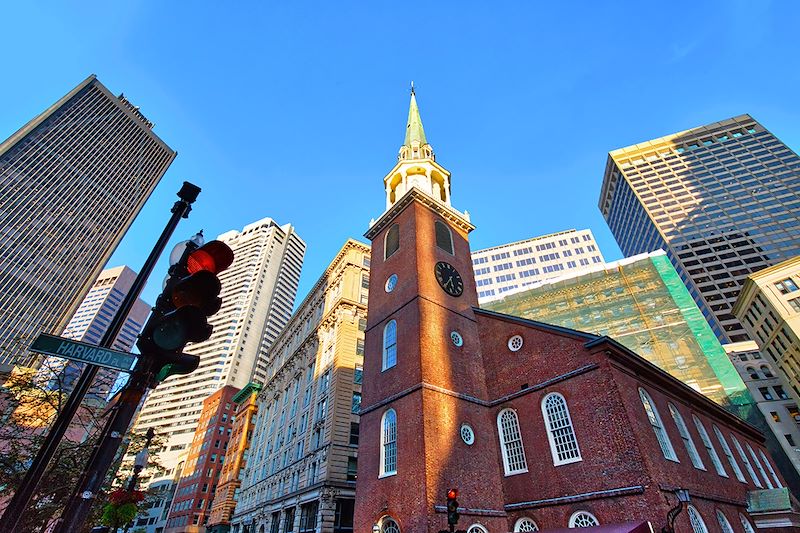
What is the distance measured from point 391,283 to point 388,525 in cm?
1297

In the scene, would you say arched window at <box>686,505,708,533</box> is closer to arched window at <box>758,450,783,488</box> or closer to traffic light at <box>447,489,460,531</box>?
traffic light at <box>447,489,460,531</box>

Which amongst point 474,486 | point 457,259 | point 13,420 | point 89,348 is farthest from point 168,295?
point 457,259

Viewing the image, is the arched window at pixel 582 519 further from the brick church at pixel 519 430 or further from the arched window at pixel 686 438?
the arched window at pixel 686 438

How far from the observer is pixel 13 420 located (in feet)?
58.1

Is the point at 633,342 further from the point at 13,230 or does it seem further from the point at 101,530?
the point at 13,230

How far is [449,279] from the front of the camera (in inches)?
990

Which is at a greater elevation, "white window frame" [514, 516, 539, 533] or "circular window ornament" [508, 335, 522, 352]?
"circular window ornament" [508, 335, 522, 352]

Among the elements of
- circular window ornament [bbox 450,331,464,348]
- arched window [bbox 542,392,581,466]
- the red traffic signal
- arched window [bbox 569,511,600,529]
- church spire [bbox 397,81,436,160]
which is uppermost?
church spire [bbox 397,81,436,160]

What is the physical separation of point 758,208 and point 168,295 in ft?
456

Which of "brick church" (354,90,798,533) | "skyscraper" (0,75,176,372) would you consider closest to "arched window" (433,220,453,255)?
"brick church" (354,90,798,533)

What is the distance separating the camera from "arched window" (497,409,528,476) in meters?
19.0

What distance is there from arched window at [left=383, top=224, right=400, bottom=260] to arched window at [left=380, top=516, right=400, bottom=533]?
15.1 metres

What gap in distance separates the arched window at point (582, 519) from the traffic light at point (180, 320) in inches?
663

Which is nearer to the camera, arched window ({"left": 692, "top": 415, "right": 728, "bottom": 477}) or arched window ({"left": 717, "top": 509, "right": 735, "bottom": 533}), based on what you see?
arched window ({"left": 717, "top": 509, "right": 735, "bottom": 533})
